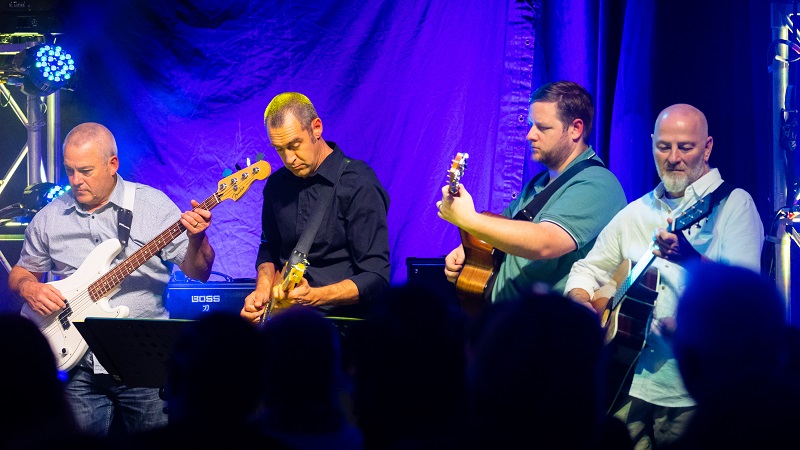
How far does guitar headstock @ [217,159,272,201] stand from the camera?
5.52m

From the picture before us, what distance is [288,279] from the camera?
502 cm

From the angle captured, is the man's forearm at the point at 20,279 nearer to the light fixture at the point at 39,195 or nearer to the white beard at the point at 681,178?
the light fixture at the point at 39,195

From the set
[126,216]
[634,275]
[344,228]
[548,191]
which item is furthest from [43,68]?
[634,275]

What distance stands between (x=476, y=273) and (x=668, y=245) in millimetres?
1219

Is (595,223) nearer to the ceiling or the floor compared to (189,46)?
nearer to the floor

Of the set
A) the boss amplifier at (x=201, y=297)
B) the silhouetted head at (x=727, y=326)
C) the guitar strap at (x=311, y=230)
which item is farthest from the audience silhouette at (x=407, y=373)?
the boss amplifier at (x=201, y=297)

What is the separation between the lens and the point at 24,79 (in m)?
6.42

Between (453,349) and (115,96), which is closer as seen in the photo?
(453,349)

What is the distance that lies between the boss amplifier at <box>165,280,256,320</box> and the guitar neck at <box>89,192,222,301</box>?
18.5 inches

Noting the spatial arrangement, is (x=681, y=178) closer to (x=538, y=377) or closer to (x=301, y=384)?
(x=301, y=384)

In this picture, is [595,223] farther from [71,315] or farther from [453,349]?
[71,315]

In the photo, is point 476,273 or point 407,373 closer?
point 407,373

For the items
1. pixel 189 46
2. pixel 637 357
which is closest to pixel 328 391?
pixel 637 357

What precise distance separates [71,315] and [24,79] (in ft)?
6.59
